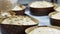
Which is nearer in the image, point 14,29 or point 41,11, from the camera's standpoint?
point 14,29

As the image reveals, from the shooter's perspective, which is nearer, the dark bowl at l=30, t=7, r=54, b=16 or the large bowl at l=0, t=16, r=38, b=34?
the large bowl at l=0, t=16, r=38, b=34

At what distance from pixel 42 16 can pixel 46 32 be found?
0.77 meters

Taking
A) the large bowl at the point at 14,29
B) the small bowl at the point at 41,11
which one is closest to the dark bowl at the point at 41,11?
the small bowl at the point at 41,11

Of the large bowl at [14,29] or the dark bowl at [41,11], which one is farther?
the dark bowl at [41,11]

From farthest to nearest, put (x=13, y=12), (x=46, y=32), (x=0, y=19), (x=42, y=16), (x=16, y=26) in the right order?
(x=42, y=16), (x=13, y=12), (x=0, y=19), (x=16, y=26), (x=46, y=32)

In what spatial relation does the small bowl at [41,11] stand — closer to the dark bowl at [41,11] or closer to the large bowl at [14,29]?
the dark bowl at [41,11]

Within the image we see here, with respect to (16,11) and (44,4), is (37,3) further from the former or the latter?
(16,11)

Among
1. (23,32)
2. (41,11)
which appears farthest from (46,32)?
(41,11)

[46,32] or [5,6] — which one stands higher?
[5,6]

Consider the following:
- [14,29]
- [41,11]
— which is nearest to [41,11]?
[41,11]

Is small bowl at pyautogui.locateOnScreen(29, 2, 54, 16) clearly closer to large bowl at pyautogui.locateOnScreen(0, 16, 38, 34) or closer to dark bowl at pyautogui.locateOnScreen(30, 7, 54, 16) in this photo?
dark bowl at pyautogui.locateOnScreen(30, 7, 54, 16)

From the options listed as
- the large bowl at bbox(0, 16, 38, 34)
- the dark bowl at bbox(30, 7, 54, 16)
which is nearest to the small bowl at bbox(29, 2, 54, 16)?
the dark bowl at bbox(30, 7, 54, 16)

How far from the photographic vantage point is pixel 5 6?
69 centimetres

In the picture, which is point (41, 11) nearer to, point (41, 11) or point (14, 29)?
point (41, 11)
